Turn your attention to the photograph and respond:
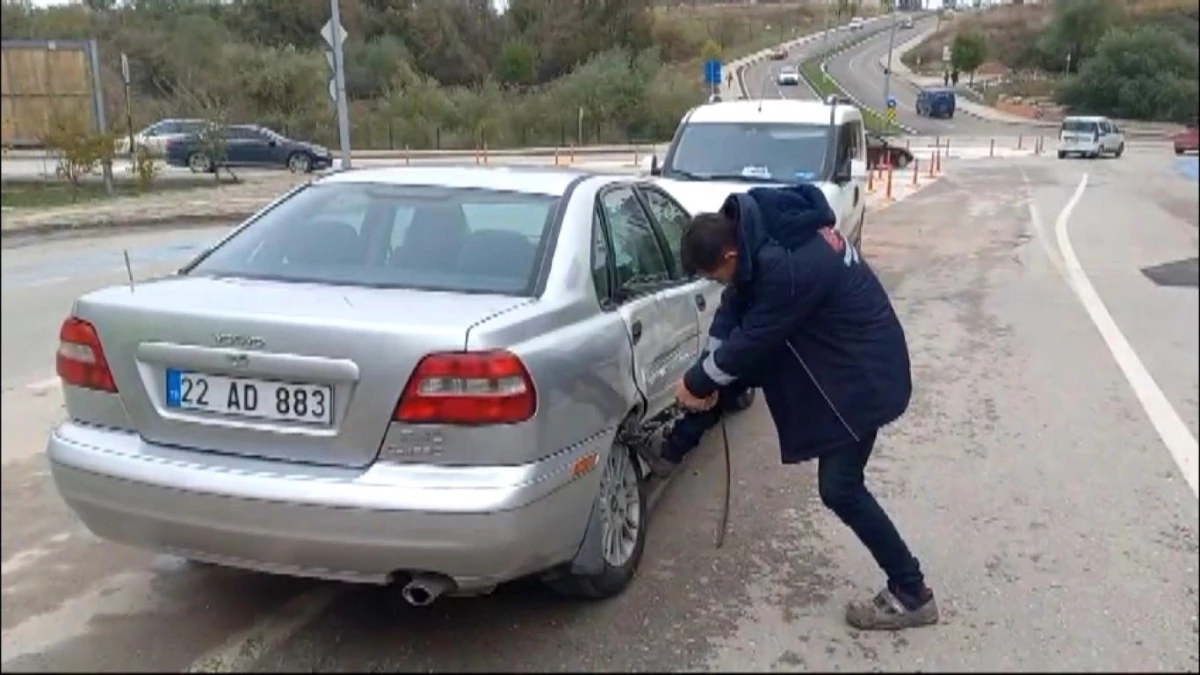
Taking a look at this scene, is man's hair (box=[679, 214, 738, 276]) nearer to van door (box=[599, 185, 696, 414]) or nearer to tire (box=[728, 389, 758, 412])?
van door (box=[599, 185, 696, 414])

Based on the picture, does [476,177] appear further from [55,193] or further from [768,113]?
[768,113]

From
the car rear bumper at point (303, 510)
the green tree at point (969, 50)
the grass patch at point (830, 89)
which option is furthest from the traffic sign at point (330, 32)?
the grass patch at point (830, 89)

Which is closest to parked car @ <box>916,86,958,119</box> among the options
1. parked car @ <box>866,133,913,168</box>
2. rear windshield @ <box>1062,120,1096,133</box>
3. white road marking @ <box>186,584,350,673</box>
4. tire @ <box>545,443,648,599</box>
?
rear windshield @ <box>1062,120,1096,133</box>

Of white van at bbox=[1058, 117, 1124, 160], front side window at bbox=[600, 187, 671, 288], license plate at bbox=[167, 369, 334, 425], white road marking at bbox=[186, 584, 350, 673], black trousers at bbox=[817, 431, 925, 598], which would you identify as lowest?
white road marking at bbox=[186, 584, 350, 673]

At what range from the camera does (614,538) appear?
146 inches

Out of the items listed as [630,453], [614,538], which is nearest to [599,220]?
[630,453]

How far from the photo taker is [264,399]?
2.89 m

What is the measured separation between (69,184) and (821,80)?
11058 millimetres

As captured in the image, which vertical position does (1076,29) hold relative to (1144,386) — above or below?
above

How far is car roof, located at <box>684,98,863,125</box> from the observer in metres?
10.4

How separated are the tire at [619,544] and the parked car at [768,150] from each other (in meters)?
5.80

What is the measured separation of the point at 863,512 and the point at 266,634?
190cm

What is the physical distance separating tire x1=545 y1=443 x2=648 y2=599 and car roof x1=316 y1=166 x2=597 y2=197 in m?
1.00

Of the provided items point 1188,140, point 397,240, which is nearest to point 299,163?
point 397,240
